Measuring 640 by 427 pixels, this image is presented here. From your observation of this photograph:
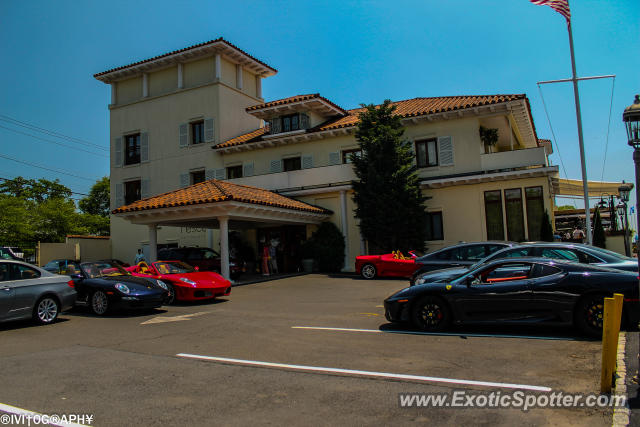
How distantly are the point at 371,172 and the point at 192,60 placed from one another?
14.8m

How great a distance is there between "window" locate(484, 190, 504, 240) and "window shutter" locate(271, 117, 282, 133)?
39.5 ft

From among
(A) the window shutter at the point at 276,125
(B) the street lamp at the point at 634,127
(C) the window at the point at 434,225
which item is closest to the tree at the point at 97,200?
(A) the window shutter at the point at 276,125

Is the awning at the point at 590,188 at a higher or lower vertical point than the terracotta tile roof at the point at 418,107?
lower

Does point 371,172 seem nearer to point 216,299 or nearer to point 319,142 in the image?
point 319,142

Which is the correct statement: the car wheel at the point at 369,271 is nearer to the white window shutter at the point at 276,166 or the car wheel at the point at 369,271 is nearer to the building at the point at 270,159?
the building at the point at 270,159

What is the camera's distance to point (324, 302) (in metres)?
12.5

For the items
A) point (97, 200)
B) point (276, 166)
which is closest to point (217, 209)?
point (276, 166)

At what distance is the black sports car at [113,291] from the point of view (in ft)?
35.8

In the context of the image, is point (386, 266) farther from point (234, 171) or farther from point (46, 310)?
point (234, 171)

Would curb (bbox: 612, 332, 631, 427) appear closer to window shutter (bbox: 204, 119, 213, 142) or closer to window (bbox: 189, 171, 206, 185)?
window shutter (bbox: 204, 119, 213, 142)

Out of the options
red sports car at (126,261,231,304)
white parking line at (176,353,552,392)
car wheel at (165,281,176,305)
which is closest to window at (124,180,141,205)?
red sports car at (126,261,231,304)

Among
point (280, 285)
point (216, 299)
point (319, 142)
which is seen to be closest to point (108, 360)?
point (216, 299)

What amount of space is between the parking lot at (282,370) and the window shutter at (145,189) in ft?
67.0

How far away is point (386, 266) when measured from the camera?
57.4ft
